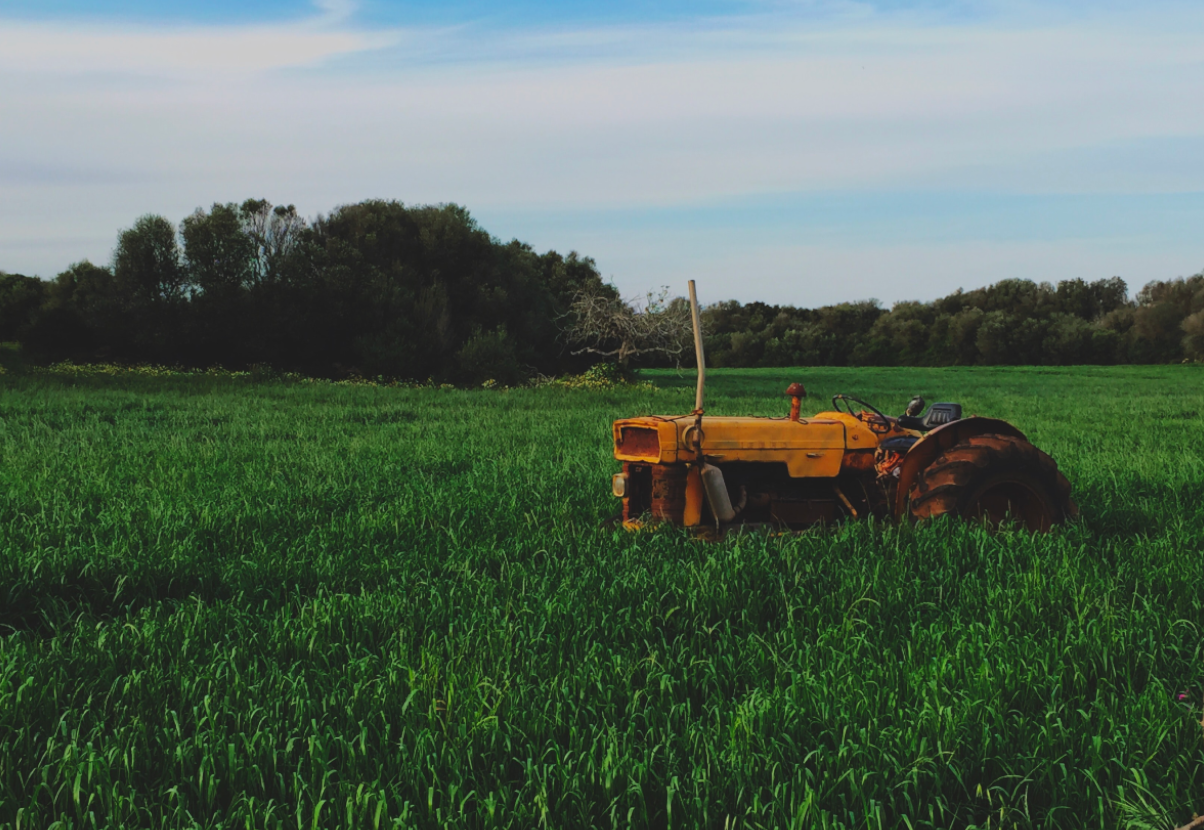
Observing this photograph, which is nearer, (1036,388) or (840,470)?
(840,470)

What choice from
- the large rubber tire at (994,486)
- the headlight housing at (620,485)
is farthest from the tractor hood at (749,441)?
the large rubber tire at (994,486)

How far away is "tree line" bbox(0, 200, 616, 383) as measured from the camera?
Result: 30469 millimetres

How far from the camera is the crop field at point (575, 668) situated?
2.76 meters

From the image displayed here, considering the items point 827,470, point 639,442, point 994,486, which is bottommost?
point 994,486

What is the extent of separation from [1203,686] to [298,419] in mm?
14105

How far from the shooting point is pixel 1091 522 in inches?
258

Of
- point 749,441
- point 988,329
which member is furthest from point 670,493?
point 988,329

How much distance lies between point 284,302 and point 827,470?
92.2 feet

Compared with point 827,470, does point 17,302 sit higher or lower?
higher

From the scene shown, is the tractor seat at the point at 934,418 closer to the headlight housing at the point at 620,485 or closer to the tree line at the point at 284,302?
the headlight housing at the point at 620,485

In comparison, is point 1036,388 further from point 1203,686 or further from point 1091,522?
point 1203,686

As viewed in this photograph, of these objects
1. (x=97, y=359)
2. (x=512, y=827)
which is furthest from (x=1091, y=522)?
(x=97, y=359)

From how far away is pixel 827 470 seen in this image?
19.2 feet

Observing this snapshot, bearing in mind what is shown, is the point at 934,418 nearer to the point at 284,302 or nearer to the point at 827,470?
the point at 827,470
